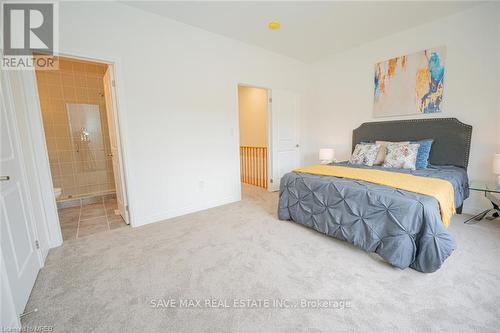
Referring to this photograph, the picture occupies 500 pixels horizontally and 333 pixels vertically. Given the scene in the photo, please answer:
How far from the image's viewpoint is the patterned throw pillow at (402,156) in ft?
9.07

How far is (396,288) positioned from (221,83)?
10.4 ft

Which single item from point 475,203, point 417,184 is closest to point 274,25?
point 417,184

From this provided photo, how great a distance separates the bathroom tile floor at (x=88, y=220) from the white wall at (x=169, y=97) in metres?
0.50

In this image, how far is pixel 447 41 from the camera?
2.84 m

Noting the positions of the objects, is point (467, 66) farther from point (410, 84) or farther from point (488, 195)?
point (488, 195)

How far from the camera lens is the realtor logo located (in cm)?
190

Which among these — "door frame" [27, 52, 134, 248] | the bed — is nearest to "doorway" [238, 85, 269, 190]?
the bed

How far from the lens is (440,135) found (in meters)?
2.93

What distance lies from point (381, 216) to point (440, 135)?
205cm

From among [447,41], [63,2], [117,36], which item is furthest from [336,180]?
[63,2]

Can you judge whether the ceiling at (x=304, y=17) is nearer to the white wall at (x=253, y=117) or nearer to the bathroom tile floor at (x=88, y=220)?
the white wall at (x=253, y=117)

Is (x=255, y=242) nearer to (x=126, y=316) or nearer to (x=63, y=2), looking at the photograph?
(x=126, y=316)

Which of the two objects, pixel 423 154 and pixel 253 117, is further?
pixel 253 117

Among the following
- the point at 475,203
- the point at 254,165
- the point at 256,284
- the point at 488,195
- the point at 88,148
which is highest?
the point at 88,148
